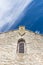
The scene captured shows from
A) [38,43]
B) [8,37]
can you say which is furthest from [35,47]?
[8,37]

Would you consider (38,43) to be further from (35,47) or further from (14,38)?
(14,38)

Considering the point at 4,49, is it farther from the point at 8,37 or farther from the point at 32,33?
the point at 32,33

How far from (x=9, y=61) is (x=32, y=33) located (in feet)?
12.0

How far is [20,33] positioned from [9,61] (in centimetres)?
306

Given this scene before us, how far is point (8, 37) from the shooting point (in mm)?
28438

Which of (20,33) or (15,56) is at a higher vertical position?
(20,33)

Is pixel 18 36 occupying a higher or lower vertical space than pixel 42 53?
higher

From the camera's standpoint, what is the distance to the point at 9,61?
27.0m

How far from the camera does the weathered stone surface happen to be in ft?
88.8

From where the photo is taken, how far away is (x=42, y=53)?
90.6 feet

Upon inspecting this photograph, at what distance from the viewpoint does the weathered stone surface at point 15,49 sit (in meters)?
27.1

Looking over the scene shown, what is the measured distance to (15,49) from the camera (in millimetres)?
27750

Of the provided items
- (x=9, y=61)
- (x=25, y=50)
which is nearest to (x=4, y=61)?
(x=9, y=61)

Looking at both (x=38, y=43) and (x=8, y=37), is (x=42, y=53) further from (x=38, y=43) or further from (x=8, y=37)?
(x=8, y=37)
